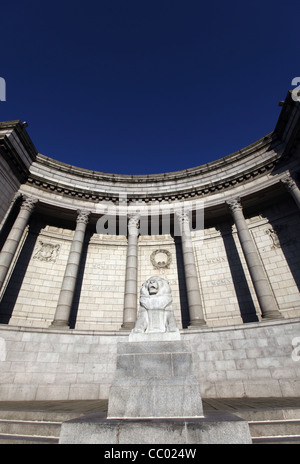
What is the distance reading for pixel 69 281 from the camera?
16.2m

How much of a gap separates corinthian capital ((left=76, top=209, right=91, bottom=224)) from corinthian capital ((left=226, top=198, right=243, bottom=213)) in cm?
1170

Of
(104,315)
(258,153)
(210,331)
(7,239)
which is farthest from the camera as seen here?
(258,153)

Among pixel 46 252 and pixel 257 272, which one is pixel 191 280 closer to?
pixel 257 272

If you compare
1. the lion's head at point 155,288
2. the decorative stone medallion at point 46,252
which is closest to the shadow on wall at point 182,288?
the decorative stone medallion at point 46,252

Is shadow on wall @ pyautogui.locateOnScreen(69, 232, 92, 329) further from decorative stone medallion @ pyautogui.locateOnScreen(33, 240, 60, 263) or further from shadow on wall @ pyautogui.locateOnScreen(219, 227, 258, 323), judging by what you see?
shadow on wall @ pyautogui.locateOnScreen(219, 227, 258, 323)

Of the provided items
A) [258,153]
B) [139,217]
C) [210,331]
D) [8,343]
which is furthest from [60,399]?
[258,153]

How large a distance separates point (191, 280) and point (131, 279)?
445 cm

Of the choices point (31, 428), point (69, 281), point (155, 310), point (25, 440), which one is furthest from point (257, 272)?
point (25, 440)

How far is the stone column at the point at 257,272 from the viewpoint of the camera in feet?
46.4

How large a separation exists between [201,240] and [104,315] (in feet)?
34.1

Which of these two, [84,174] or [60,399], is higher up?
[84,174]

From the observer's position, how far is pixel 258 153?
63.9 feet

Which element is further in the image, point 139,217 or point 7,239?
point 139,217
